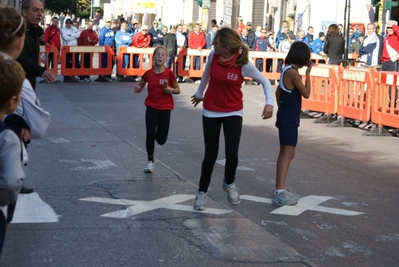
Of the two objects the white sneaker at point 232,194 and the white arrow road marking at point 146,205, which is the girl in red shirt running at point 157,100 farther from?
the white sneaker at point 232,194

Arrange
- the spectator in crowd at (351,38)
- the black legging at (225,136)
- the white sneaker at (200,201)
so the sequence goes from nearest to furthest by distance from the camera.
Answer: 1. the black legging at (225,136)
2. the white sneaker at (200,201)
3. the spectator in crowd at (351,38)

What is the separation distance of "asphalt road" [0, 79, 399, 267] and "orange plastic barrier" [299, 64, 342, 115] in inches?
95.4

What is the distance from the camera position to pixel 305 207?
8141 millimetres

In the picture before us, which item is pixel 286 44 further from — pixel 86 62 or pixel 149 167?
pixel 149 167

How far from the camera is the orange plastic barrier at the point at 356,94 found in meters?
15.2

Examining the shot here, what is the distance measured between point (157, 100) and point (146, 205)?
86.9 inches

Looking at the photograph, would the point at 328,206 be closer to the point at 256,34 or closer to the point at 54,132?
the point at 54,132

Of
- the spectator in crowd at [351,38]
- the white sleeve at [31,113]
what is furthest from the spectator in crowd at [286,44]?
the white sleeve at [31,113]

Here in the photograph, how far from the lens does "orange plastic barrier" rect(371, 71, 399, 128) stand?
1437cm

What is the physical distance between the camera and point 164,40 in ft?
92.6

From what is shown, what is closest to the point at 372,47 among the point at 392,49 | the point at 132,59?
the point at 392,49

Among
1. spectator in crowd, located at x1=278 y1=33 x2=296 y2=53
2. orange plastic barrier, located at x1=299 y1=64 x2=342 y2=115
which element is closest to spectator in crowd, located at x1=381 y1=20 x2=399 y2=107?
orange plastic barrier, located at x1=299 y1=64 x2=342 y2=115

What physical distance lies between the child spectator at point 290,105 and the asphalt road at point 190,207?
0.66 feet

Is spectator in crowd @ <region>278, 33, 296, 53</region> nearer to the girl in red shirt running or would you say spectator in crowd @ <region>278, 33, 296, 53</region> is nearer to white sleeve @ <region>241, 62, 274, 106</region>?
the girl in red shirt running
